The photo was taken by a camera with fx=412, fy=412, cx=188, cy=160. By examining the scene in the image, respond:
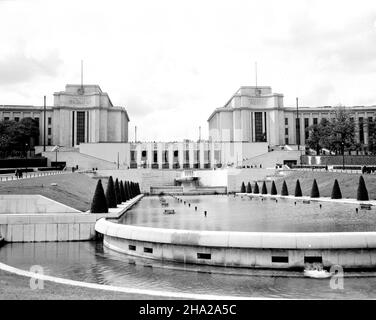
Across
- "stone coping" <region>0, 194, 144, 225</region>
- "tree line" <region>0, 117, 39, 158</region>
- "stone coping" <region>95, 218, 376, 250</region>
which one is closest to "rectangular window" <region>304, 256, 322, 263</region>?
"stone coping" <region>95, 218, 376, 250</region>

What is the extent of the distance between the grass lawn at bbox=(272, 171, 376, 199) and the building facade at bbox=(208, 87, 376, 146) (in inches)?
2306

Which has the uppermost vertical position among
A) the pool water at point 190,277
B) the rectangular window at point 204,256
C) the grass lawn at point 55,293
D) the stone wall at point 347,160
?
the stone wall at point 347,160

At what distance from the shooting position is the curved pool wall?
12172 mm

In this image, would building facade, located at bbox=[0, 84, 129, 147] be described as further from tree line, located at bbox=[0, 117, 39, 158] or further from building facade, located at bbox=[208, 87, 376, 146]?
building facade, located at bbox=[208, 87, 376, 146]

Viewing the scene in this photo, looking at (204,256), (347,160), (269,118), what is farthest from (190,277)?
(269,118)

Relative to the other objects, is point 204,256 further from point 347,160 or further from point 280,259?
point 347,160

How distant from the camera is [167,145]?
313 ft

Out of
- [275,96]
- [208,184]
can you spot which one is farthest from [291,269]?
[275,96]

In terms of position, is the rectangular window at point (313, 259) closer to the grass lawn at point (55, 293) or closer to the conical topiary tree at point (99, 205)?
the grass lawn at point (55, 293)

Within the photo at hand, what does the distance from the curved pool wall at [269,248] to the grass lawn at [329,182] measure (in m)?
22.1

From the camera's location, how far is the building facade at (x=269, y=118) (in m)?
117

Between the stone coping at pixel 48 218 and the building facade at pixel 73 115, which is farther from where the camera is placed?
the building facade at pixel 73 115

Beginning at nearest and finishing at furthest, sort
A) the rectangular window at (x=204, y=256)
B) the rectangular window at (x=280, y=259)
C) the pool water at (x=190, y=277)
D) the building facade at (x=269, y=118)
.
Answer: the pool water at (x=190, y=277)
the rectangular window at (x=280, y=259)
the rectangular window at (x=204, y=256)
the building facade at (x=269, y=118)

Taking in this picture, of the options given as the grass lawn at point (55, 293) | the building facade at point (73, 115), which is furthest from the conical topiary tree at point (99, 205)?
the building facade at point (73, 115)
